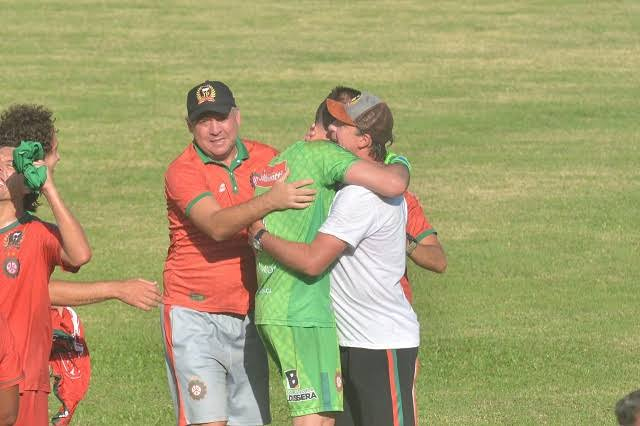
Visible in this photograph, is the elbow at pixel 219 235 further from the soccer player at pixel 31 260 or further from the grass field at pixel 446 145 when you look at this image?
the grass field at pixel 446 145

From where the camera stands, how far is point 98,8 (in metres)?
31.3

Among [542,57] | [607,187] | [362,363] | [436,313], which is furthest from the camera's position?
[542,57]

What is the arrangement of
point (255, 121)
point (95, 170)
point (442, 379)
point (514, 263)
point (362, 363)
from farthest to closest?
point (255, 121) → point (95, 170) → point (514, 263) → point (442, 379) → point (362, 363)

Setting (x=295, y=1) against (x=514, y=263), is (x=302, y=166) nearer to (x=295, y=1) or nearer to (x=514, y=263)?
(x=514, y=263)

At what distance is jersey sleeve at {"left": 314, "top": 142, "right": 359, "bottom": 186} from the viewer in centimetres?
722

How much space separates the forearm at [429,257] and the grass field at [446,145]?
2.51 m

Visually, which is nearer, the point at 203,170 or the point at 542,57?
the point at 203,170

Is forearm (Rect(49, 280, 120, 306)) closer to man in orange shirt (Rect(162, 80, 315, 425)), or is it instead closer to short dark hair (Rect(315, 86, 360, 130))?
A: man in orange shirt (Rect(162, 80, 315, 425))

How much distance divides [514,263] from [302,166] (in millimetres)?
8874

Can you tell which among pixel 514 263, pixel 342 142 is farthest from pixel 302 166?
pixel 514 263

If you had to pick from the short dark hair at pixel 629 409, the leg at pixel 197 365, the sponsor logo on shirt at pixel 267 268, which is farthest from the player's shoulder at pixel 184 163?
the short dark hair at pixel 629 409

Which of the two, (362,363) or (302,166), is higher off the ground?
(302,166)

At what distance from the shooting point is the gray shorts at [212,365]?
26.7ft

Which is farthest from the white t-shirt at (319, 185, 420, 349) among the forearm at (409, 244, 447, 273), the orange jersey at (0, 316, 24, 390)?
the orange jersey at (0, 316, 24, 390)
